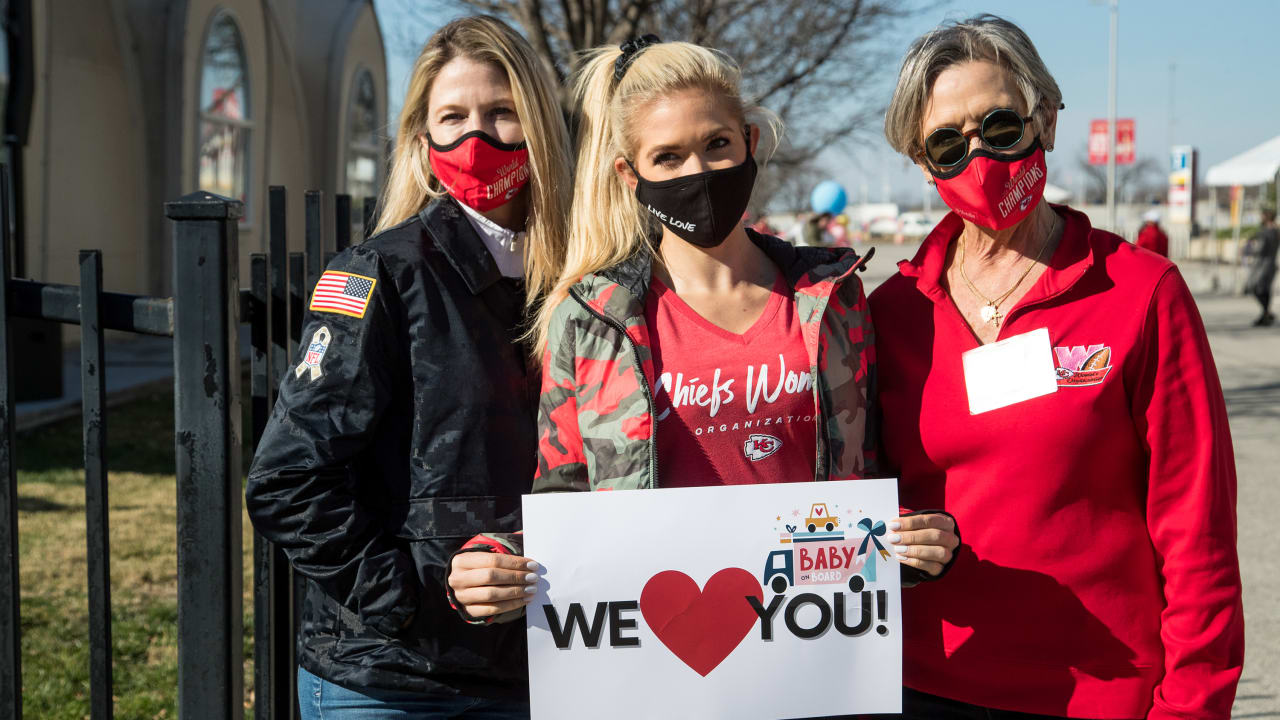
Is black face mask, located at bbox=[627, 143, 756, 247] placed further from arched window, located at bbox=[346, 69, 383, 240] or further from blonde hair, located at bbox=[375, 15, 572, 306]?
arched window, located at bbox=[346, 69, 383, 240]

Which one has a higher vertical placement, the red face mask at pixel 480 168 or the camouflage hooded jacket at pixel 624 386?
the red face mask at pixel 480 168

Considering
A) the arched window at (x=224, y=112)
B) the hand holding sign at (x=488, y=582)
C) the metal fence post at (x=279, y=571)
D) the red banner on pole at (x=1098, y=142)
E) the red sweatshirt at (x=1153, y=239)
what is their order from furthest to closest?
the red banner on pole at (x=1098, y=142), the red sweatshirt at (x=1153, y=239), the arched window at (x=224, y=112), the metal fence post at (x=279, y=571), the hand holding sign at (x=488, y=582)

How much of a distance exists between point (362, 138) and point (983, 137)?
23.0m

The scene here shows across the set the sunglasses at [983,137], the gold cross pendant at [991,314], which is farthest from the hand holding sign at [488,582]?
the sunglasses at [983,137]

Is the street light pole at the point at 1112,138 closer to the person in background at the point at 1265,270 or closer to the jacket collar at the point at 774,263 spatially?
the person in background at the point at 1265,270

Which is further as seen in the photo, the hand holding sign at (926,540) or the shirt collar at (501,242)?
the shirt collar at (501,242)

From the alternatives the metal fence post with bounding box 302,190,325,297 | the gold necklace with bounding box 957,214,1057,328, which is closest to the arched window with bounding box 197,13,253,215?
the metal fence post with bounding box 302,190,325,297

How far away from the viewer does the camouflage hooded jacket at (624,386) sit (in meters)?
2.16

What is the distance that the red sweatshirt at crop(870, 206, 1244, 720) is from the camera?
2129 mm

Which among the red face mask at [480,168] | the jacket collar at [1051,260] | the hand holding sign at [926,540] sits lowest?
the hand holding sign at [926,540]

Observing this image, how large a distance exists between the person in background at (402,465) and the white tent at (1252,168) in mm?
22828

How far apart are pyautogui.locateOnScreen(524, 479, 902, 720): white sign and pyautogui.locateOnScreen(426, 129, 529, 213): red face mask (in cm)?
81

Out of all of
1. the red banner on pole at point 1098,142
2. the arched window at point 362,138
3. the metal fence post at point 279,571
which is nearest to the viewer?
the metal fence post at point 279,571

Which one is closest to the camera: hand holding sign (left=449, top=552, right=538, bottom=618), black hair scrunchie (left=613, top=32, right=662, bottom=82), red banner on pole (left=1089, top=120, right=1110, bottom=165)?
hand holding sign (left=449, top=552, right=538, bottom=618)
